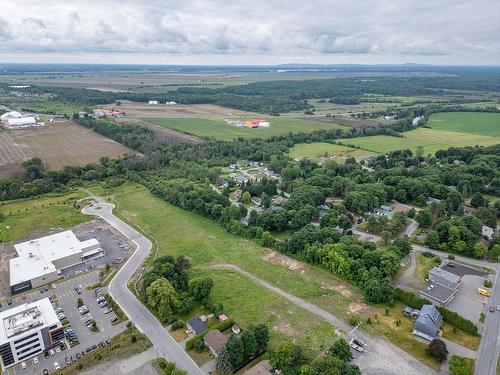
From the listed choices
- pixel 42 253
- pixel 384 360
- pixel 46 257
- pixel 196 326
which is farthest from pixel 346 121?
pixel 196 326

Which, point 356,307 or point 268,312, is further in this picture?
point 356,307

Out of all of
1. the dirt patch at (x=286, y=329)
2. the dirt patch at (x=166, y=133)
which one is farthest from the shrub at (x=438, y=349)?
the dirt patch at (x=166, y=133)

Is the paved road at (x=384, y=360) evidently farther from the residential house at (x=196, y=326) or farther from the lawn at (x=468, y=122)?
the lawn at (x=468, y=122)

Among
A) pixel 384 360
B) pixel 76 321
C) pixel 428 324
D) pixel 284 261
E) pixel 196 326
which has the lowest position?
pixel 76 321

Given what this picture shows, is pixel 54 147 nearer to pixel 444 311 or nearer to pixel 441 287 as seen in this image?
pixel 441 287

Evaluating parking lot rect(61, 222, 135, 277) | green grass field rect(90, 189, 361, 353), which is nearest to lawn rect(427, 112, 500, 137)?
green grass field rect(90, 189, 361, 353)

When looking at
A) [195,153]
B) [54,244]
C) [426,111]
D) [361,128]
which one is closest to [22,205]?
[54,244]

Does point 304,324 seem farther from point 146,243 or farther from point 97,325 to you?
point 146,243
